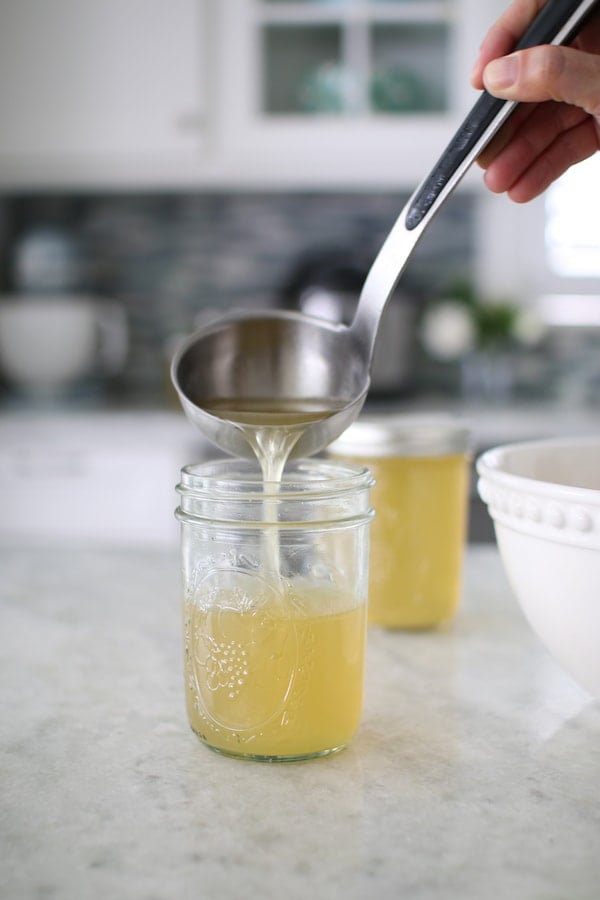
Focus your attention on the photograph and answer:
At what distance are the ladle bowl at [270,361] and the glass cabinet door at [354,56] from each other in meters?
1.93

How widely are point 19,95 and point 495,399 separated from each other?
148cm

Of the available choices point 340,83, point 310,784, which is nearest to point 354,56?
point 340,83

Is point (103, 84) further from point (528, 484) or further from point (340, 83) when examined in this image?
point (528, 484)

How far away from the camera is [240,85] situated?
8.34ft

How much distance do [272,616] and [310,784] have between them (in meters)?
0.10

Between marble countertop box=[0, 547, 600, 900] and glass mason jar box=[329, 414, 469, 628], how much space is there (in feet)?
0.11

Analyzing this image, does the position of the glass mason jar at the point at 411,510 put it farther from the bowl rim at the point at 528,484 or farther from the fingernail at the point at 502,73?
the fingernail at the point at 502,73

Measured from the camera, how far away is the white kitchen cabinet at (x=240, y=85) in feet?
8.22

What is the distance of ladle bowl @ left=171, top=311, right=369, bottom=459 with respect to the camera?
769 mm

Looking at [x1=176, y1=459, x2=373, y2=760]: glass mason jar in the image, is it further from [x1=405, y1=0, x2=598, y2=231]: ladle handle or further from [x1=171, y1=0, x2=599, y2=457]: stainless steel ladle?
[x1=405, y1=0, x2=598, y2=231]: ladle handle

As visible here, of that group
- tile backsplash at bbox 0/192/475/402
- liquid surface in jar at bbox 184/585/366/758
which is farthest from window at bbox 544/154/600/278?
liquid surface in jar at bbox 184/585/366/758

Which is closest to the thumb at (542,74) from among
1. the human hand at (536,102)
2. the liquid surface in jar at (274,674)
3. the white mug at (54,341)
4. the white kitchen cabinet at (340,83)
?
the human hand at (536,102)

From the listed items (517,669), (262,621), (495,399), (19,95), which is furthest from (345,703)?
(19,95)

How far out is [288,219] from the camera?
290cm
